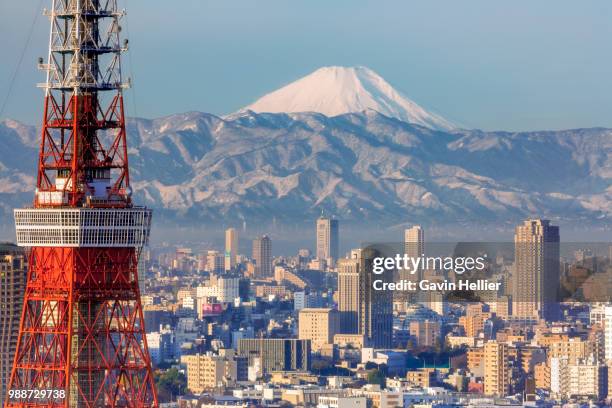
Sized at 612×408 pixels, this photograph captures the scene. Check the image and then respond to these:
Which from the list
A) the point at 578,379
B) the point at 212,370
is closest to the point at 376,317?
the point at 212,370

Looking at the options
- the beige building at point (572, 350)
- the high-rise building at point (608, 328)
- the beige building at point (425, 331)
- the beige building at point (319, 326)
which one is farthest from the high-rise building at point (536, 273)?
the beige building at point (319, 326)

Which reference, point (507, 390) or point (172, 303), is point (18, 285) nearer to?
point (507, 390)

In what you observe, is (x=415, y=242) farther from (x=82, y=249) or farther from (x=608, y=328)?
(x=82, y=249)

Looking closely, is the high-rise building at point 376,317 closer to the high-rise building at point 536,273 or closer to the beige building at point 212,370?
the high-rise building at point 536,273

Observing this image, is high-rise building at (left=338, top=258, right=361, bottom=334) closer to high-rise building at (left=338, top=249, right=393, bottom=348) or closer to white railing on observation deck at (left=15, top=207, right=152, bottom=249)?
high-rise building at (left=338, top=249, right=393, bottom=348)

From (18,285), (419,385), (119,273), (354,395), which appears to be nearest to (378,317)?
(419,385)

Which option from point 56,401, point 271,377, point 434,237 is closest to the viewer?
point 56,401
